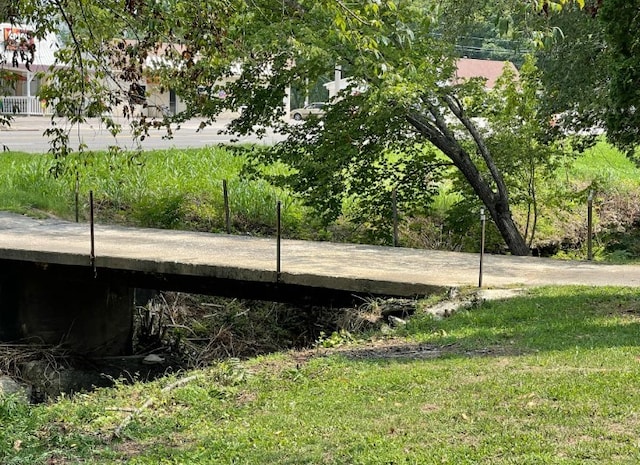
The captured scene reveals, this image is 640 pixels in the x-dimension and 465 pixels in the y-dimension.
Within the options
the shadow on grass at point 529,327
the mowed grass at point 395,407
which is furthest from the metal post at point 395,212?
the mowed grass at point 395,407

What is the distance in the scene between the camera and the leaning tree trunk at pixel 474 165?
17.7 meters

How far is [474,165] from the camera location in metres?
18.2

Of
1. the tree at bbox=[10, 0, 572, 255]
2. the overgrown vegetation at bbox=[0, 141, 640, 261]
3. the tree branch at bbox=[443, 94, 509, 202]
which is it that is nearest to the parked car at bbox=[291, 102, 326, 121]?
the tree at bbox=[10, 0, 572, 255]

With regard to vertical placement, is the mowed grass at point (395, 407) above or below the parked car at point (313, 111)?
below

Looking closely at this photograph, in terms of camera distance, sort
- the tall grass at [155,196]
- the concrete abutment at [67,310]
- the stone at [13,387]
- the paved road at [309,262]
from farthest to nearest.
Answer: the tall grass at [155,196] < the concrete abutment at [67,310] < the paved road at [309,262] < the stone at [13,387]

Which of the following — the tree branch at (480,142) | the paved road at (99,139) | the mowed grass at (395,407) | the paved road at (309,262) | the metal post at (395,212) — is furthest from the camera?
the paved road at (99,139)

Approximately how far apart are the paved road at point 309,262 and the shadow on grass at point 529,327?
1.24 m

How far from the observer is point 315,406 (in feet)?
24.8

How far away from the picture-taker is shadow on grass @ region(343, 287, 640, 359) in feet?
29.7

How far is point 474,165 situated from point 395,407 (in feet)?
37.7

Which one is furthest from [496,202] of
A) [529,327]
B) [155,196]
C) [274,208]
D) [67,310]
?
[529,327]

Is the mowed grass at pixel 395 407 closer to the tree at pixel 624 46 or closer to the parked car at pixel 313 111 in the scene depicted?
the tree at pixel 624 46

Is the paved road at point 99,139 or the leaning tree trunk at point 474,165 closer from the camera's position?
the leaning tree trunk at point 474,165

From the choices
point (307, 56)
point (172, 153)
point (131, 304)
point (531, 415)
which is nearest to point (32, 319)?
point (131, 304)
